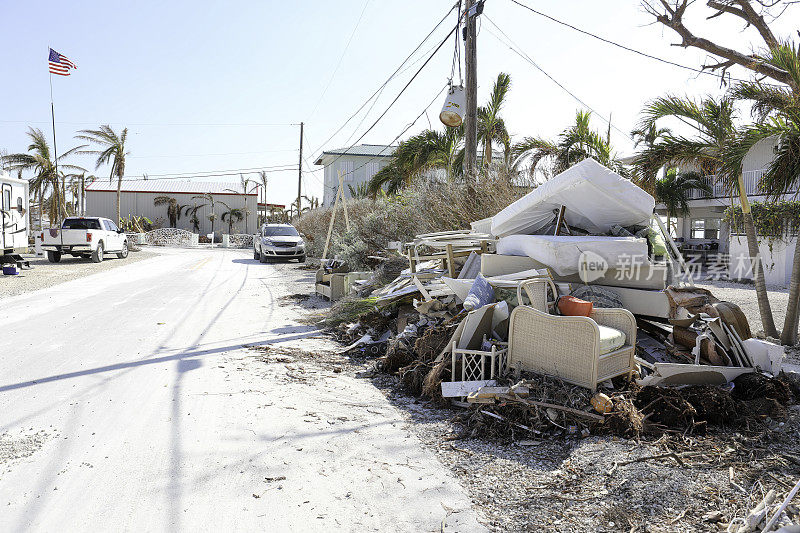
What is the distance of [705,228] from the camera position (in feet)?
91.5

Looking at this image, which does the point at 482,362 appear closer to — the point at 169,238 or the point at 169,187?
the point at 169,238

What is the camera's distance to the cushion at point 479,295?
5.28 m

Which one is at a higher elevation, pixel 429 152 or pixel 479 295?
pixel 429 152

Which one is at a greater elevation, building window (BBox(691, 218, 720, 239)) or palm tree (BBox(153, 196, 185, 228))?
palm tree (BBox(153, 196, 185, 228))

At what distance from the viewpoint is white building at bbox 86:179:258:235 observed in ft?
168

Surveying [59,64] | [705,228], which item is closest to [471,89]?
[705,228]

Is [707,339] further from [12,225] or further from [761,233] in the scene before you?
[12,225]

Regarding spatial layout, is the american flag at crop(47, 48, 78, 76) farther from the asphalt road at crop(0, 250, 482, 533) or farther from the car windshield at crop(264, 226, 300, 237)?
the asphalt road at crop(0, 250, 482, 533)

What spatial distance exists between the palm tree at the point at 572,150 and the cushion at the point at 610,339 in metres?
6.22

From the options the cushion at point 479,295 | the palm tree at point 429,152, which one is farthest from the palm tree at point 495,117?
the cushion at point 479,295

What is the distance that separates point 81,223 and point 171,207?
3166 cm

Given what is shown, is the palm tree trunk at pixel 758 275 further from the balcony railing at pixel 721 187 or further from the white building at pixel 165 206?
the white building at pixel 165 206

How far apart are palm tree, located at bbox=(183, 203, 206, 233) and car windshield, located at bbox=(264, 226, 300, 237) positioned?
31706mm

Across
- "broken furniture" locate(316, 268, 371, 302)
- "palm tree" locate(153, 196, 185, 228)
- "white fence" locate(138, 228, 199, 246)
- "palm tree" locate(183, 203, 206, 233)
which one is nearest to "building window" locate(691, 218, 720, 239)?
"broken furniture" locate(316, 268, 371, 302)
